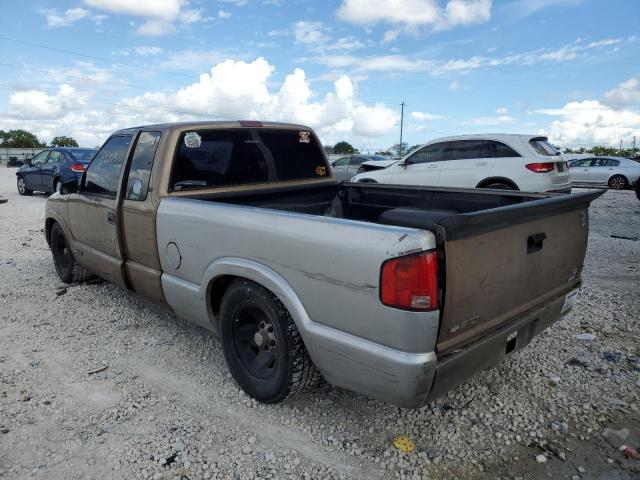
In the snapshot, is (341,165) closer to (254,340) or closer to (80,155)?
(80,155)

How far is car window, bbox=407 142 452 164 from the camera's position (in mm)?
10096

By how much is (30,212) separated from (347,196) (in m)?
10.2

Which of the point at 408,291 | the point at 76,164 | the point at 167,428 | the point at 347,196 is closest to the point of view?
the point at 408,291

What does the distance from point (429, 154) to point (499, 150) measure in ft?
5.09

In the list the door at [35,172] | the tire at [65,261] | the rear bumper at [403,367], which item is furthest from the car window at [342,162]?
the rear bumper at [403,367]

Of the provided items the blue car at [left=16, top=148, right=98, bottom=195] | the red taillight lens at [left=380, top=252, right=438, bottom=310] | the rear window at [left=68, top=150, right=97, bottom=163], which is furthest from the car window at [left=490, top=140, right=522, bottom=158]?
the rear window at [left=68, top=150, right=97, bottom=163]

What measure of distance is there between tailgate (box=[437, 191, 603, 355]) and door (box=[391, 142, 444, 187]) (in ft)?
23.5

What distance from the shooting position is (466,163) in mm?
9578

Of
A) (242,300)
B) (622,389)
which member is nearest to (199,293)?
(242,300)

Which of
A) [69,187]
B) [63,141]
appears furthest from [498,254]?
[63,141]

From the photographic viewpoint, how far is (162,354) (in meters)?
3.69

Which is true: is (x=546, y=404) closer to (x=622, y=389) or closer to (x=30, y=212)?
(x=622, y=389)

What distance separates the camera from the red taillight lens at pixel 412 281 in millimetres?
2014

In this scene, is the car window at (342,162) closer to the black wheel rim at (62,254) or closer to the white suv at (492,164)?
the white suv at (492,164)
